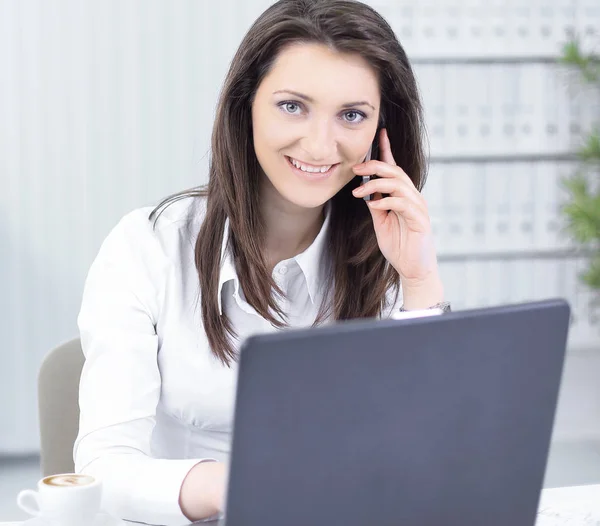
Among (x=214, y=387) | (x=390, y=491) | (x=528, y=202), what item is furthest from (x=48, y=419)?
(x=528, y=202)

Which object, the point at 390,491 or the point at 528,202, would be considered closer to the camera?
the point at 390,491

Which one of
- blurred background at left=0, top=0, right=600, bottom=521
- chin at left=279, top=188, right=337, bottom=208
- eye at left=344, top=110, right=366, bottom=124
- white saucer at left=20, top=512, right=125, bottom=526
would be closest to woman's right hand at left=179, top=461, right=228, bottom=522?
white saucer at left=20, top=512, right=125, bottom=526

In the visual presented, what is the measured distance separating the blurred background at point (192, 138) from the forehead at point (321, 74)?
1.89 m

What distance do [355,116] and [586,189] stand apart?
2.20 metres

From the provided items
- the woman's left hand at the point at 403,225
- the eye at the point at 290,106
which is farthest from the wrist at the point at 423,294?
the eye at the point at 290,106

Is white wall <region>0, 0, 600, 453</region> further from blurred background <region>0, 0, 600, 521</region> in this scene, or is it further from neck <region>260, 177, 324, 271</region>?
neck <region>260, 177, 324, 271</region>

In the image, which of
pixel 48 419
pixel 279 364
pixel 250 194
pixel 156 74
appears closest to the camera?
pixel 279 364

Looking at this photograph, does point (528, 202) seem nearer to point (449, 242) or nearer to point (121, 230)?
point (449, 242)

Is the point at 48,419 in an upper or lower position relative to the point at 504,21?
lower

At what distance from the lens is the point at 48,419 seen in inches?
53.7

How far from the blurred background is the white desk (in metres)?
1.99

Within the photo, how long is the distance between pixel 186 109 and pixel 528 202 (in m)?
1.43

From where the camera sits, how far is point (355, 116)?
139 centimetres

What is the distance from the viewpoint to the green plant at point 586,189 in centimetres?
319
